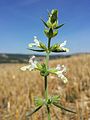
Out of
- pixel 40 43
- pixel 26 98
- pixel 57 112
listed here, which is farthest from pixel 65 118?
pixel 40 43

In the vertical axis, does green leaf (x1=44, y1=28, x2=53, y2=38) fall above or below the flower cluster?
above

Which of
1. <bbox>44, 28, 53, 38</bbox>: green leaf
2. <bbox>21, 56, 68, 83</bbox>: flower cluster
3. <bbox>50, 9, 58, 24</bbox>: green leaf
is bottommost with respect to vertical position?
<bbox>21, 56, 68, 83</bbox>: flower cluster

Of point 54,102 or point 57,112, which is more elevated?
point 54,102

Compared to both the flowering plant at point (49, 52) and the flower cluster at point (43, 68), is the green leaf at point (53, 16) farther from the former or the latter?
the flower cluster at point (43, 68)

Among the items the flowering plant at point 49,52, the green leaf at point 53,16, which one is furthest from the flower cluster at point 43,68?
the green leaf at point 53,16

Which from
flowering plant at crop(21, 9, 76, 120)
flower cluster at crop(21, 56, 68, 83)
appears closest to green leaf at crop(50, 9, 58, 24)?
flowering plant at crop(21, 9, 76, 120)

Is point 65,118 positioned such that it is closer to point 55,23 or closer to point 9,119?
point 9,119

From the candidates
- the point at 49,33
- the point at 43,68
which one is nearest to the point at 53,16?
the point at 49,33

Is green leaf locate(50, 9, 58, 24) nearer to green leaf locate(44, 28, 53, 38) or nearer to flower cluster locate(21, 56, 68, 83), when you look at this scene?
green leaf locate(44, 28, 53, 38)

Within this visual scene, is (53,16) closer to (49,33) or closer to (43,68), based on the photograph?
(49,33)

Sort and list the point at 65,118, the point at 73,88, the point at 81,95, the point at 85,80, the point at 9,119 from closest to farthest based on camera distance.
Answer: the point at 65,118 → the point at 9,119 → the point at 81,95 → the point at 73,88 → the point at 85,80

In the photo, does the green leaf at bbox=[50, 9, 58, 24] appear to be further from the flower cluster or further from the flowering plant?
the flower cluster
